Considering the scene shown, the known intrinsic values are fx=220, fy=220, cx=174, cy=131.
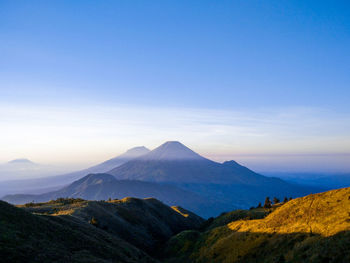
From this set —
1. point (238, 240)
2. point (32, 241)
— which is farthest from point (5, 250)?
point (238, 240)

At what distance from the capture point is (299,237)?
25.0 metres

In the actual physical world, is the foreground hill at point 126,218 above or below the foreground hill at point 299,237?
below

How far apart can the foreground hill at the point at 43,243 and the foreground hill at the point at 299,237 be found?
16.2m

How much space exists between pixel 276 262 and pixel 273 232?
8.35 m

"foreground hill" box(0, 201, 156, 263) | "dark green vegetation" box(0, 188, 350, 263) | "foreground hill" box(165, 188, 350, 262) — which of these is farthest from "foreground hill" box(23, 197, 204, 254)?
"foreground hill" box(165, 188, 350, 262)

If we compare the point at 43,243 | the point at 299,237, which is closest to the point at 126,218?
the point at 43,243

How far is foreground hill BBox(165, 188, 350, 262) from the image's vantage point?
19.7 m

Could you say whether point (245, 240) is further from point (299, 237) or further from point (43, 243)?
point (43, 243)

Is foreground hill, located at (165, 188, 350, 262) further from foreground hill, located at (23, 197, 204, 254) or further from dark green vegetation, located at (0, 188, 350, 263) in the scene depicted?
foreground hill, located at (23, 197, 204, 254)

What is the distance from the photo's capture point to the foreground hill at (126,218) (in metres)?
54.2

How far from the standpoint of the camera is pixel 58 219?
124ft

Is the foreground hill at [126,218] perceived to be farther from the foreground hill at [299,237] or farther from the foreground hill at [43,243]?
the foreground hill at [299,237]

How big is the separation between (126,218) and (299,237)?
54405mm

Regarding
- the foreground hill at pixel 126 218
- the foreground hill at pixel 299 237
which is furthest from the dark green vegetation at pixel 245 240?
the foreground hill at pixel 126 218
